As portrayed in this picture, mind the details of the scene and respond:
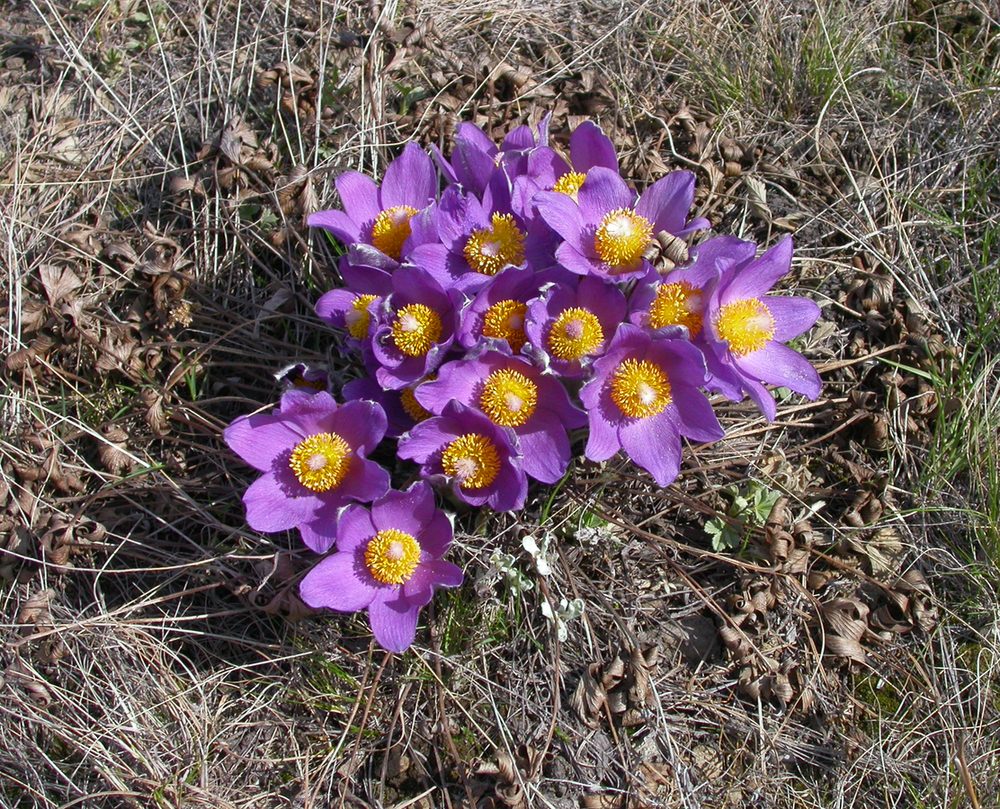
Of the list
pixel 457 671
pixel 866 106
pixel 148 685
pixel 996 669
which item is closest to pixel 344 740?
pixel 457 671

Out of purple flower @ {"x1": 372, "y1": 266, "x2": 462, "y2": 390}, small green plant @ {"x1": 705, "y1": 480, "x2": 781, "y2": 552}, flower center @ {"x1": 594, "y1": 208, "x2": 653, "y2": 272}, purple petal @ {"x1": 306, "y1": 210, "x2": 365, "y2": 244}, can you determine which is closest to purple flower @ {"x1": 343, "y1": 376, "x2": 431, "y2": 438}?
purple flower @ {"x1": 372, "y1": 266, "x2": 462, "y2": 390}

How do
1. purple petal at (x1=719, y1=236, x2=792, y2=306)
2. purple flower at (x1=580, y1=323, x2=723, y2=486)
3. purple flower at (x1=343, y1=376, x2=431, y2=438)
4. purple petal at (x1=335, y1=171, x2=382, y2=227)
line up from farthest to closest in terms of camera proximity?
purple petal at (x1=335, y1=171, x2=382, y2=227), purple flower at (x1=343, y1=376, x2=431, y2=438), purple petal at (x1=719, y1=236, x2=792, y2=306), purple flower at (x1=580, y1=323, x2=723, y2=486)

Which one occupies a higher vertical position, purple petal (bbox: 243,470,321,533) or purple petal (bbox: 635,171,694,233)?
purple petal (bbox: 635,171,694,233)

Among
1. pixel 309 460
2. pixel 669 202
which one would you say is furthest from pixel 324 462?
pixel 669 202

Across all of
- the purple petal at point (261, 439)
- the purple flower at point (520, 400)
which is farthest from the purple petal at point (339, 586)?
the purple flower at point (520, 400)

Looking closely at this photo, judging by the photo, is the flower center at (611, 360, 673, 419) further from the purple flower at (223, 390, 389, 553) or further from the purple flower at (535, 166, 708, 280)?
the purple flower at (223, 390, 389, 553)
